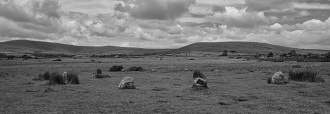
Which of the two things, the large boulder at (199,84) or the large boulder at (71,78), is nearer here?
the large boulder at (199,84)

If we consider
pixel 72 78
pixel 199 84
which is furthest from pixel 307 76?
pixel 72 78

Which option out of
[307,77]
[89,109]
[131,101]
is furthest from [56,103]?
[307,77]

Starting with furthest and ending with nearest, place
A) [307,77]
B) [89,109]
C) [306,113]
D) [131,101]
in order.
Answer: [307,77] < [131,101] < [89,109] < [306,113]

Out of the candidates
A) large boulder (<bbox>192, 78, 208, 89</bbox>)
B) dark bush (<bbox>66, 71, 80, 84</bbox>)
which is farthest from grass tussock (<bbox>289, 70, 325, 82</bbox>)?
dark bush (<bbox>66, 71, 80, 84</bbox>)

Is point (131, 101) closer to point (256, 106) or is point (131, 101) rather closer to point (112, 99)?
point (112, 99)

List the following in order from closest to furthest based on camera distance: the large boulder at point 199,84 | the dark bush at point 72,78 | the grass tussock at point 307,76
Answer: the large boulder at point 199,84
the dark bush at point 72,78
the grass tussock at point 307,76

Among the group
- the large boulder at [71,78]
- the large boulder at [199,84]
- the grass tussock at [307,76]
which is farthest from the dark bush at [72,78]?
the grass tussock at [307,76]

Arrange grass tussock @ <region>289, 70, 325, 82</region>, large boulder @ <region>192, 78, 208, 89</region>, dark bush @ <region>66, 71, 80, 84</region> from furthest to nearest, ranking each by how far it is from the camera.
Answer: grass tussock @ <region>289, 70, 325, 82</region>, dark bush @ <region>66, 71, 80, 84</region>, large boulder @ <region>192, 78, 208, 89</region>

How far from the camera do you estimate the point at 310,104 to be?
15.8 meters

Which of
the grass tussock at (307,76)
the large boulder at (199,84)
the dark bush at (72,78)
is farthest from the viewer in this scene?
the grass tussock at (307,76)

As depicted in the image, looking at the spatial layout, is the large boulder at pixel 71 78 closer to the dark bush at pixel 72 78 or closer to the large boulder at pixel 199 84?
the dark bush at pixel 72 78

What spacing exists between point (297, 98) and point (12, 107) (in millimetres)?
17033

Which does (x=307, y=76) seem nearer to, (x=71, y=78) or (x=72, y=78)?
(x=72, y=78)

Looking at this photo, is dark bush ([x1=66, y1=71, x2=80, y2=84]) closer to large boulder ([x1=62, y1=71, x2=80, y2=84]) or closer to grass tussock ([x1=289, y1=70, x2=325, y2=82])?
large boulder ([x1=62, y1=71, x2=80, y2=84])
